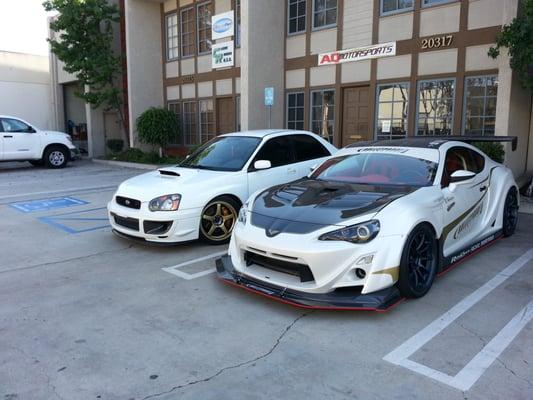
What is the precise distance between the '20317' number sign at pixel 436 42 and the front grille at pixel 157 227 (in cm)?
853

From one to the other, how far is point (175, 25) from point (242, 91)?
6683 mm

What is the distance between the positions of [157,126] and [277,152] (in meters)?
11.6

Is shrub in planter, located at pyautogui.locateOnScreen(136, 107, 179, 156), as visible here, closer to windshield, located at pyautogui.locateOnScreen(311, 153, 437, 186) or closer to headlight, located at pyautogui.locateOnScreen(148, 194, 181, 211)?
headlight, located at pyautogui.locateOnScreen(148, 194, 181, 211)

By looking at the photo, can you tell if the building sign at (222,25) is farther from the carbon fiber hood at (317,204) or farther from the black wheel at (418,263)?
the black wheel at (418,263)

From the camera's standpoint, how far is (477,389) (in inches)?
119

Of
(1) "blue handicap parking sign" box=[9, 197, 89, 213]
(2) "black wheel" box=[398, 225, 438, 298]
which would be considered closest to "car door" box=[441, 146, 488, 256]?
(2) "black wheel" box=[398, 225, 438, 298]

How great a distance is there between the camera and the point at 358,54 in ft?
42.5

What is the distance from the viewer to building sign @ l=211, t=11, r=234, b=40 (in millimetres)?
16234

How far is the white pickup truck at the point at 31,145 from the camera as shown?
1550 centimetres

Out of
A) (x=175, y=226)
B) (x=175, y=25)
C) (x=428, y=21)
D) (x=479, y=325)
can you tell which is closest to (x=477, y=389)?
(x=479, y=325)

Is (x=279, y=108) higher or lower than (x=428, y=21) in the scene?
lower

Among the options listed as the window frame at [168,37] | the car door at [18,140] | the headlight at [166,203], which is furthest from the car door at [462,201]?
the window frame at [168,37]

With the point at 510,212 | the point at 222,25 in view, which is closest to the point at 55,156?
the point at 222,25

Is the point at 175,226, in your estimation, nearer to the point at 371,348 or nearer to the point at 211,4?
the point at 371,348
